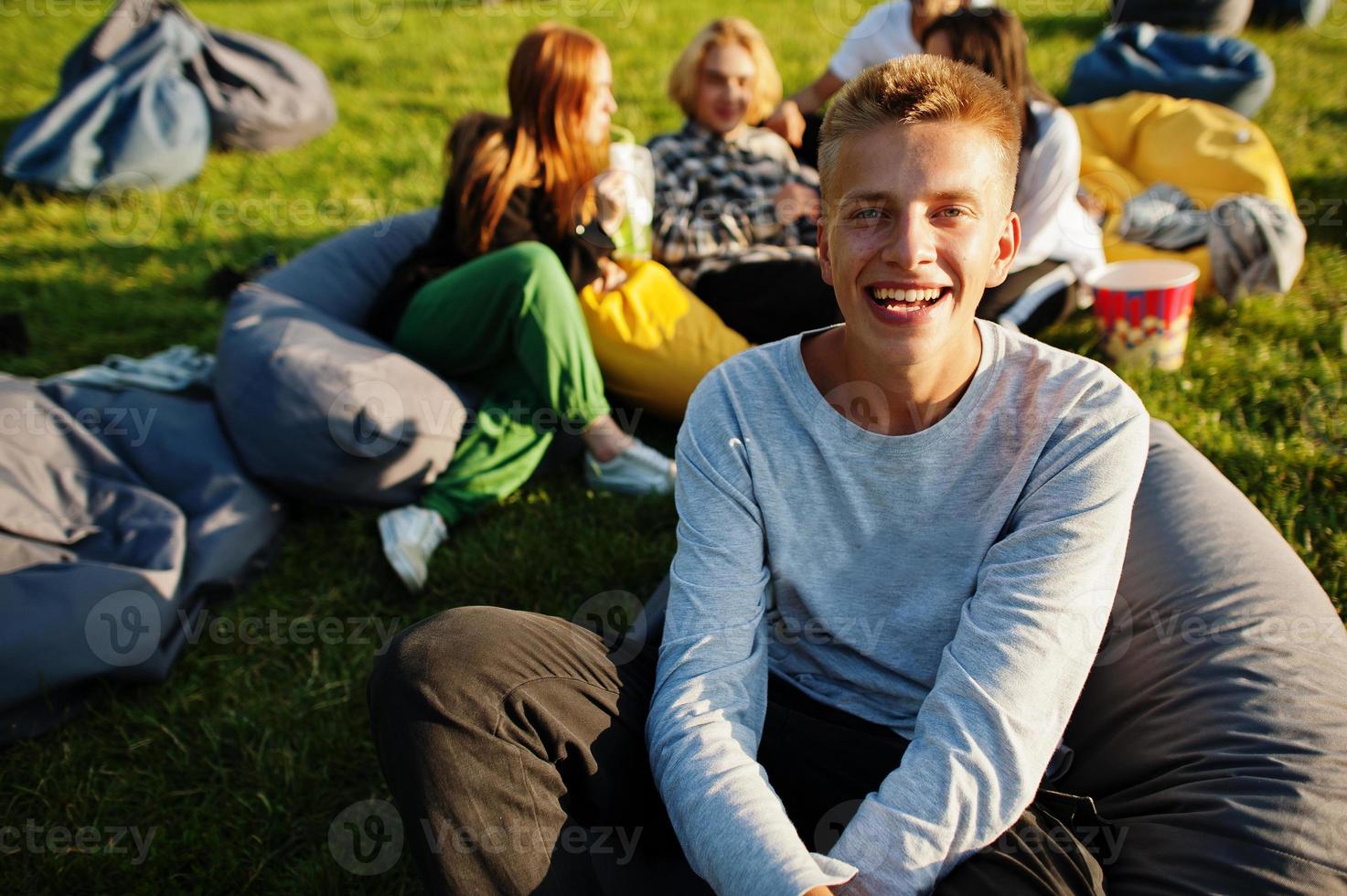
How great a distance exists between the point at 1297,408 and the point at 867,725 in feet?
7.49

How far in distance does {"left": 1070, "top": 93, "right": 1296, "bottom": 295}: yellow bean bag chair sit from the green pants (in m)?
2.41

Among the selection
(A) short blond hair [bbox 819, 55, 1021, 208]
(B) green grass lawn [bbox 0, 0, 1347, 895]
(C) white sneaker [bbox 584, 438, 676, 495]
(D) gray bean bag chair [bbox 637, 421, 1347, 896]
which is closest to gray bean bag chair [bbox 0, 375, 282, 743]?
(B) green grass lawn [bbox 0, 0, 1347, 895]

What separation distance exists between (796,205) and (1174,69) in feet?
8.94

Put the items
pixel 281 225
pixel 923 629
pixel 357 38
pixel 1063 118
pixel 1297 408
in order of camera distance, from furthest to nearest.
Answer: pixel 357 38
pixel 281 225
pixel 1063 118
pixel 1297 408
pixel 923 629

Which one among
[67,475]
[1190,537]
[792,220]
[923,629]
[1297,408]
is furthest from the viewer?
[792,220]

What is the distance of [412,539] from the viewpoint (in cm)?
297

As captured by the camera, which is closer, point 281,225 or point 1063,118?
point 1063,118

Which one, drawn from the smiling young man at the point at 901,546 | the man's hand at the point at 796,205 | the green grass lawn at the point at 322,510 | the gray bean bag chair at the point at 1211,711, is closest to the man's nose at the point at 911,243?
the smiling young man at the point at 901,546

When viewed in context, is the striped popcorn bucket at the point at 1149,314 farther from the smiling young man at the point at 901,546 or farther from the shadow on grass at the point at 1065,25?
the shadow on grass at the point at 1065,25

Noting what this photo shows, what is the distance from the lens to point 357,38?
7.69 meters

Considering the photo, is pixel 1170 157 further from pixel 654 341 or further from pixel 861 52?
pixel 654 341

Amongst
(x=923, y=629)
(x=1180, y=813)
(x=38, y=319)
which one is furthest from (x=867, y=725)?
(x=38, y=319)

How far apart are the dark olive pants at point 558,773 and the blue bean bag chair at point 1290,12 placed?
707 cm

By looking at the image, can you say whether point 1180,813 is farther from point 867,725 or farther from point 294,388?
point 294,388
